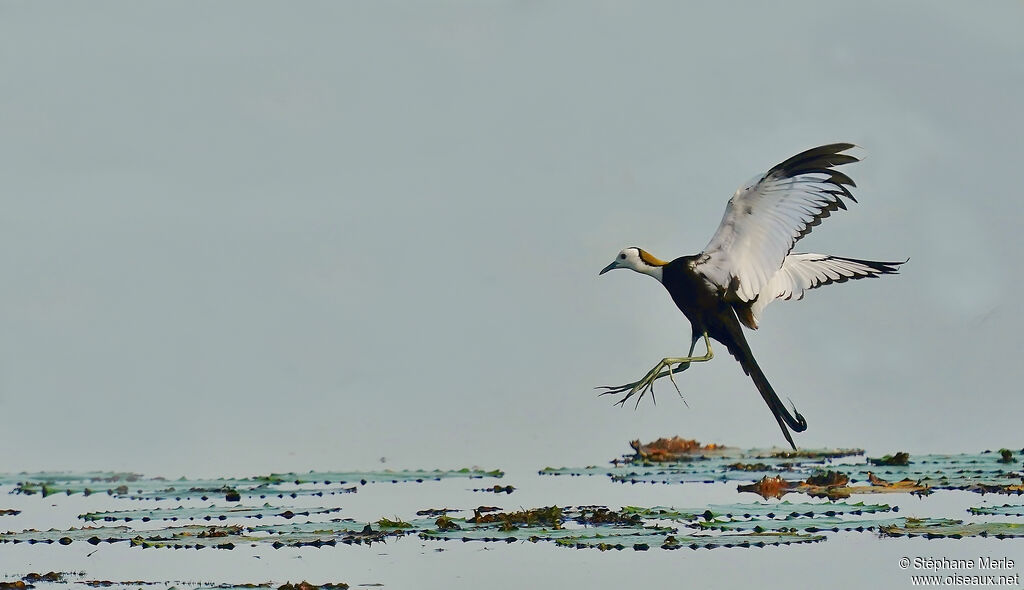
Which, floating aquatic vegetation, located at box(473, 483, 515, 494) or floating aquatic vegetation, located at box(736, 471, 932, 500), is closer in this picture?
floating aquatic vegetation, located at box(736, 471, 932, 500)

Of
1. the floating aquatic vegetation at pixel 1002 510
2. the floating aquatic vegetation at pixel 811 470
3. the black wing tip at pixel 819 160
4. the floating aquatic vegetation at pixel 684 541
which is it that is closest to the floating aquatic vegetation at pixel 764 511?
the floating aquatic vegetation at pixel 1002 510

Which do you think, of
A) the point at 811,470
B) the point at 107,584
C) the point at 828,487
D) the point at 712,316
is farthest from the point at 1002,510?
the point at 107,584

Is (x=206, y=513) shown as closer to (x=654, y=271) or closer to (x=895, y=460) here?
(x=654, y=271)

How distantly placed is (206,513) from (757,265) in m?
9.11

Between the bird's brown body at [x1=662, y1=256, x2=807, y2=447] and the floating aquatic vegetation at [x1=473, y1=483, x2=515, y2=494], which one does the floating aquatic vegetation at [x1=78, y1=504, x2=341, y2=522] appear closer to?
the floating aquatic vegetation at [x1=473, y1=483, x2=515, y2=494]

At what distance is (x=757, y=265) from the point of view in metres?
18.6

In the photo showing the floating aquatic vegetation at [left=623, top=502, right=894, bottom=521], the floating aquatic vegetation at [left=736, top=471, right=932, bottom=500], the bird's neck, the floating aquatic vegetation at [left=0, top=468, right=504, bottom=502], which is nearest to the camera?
the floating aquatic vegetation at [left=623, top=502, right=894, bottom=521]

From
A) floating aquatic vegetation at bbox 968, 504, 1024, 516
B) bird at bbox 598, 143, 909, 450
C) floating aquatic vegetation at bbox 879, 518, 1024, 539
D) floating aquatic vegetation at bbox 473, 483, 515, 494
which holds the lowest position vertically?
floating aquatic vegetation at bbox 879, 518, 1024, 539

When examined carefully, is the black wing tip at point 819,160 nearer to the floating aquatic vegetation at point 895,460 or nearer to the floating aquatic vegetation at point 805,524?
the floating aquatic vegetation at point 805,524

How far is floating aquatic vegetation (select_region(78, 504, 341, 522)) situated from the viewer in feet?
70.8

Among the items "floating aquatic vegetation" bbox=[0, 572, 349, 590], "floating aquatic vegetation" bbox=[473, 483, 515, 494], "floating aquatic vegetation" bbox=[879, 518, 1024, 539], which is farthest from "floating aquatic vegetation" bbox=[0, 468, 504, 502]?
"floating aquatic vegetation" bbox=[879, 518, 1024, 539]

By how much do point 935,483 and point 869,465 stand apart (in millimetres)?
4208

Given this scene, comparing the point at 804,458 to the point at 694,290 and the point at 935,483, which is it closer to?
the point at 935,483

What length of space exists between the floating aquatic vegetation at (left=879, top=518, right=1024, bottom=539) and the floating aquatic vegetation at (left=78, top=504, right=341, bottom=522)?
8.50m
